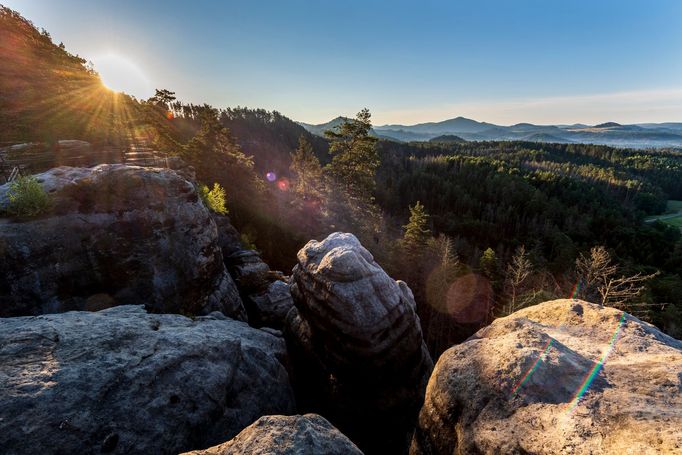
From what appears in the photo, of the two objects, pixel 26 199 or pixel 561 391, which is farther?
pixel 26 199

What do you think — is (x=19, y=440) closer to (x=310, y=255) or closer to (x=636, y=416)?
(x=310, y=255)

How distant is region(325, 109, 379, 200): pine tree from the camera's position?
124 ft

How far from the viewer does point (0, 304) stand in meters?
9.46

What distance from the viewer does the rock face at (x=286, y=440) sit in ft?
16.5

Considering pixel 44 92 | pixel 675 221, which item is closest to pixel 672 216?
pixel 675 221

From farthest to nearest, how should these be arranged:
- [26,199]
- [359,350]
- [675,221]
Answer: [675,221]
[359,350]
[26,199]

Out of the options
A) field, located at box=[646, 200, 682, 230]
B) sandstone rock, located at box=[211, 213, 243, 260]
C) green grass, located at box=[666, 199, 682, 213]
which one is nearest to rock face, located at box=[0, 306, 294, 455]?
sandstone rock, located at box=[211, 213, 243, 260]

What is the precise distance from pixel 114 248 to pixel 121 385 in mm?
7221

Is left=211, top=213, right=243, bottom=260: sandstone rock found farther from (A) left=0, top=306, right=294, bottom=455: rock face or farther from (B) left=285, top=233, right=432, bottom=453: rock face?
(A) left=0, top=306, right=294, bottom=455: rock face

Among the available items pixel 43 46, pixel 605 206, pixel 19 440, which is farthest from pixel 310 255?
pixel 605 206

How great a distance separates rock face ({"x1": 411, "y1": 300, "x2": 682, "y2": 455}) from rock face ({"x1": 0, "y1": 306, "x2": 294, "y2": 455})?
5.65 m

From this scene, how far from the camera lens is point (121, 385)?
677 cm

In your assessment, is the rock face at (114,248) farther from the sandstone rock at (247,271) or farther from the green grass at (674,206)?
the green grass at (674,206)

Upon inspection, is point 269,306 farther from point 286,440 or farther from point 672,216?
point 672,216
